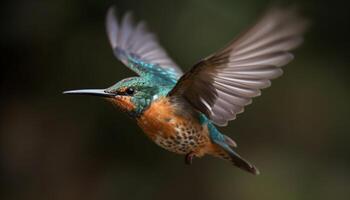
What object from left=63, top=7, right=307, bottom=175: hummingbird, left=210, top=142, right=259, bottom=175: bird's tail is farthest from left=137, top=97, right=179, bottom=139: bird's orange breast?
left=210, top=142, right=259, bottom=175: bird's tail

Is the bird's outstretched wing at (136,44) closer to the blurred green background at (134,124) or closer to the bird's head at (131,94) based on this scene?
the bird's head at (131,94)

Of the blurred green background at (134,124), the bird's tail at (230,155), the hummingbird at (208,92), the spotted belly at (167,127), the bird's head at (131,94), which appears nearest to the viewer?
the hummingbird at (208,92)

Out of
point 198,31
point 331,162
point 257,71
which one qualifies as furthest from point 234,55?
point 331,162

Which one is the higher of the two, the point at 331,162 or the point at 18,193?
the point at 18,193

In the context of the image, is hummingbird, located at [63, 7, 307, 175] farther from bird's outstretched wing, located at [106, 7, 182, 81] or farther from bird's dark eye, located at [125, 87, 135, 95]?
bird's outstretched wing, located at [106, 7, 182, 81]

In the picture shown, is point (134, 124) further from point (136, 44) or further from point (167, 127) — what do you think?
point (167, 127)

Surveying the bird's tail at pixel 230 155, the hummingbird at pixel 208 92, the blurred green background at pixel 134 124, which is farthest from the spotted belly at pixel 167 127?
the blurred green background at pixel 134 124

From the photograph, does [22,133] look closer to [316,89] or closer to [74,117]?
[74,117]
